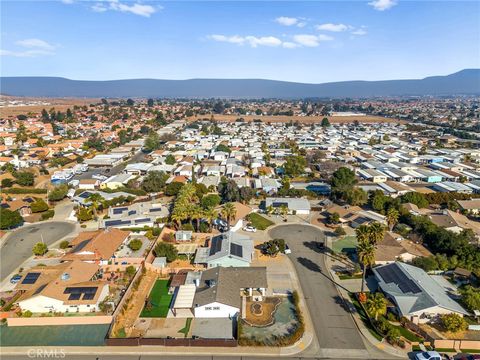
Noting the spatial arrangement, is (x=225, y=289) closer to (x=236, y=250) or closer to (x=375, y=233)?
(x=236, y=250)

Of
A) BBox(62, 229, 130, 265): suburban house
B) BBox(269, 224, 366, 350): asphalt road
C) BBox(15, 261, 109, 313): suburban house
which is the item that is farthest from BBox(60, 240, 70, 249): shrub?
BBox(269, 224, 366, 350): asphalt road

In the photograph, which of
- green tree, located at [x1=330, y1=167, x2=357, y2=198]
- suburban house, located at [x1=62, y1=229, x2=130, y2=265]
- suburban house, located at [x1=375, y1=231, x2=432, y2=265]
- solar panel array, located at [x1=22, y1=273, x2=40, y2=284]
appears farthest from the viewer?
green tree, located at [x1=330, y1=167, x2=357, y2=198]

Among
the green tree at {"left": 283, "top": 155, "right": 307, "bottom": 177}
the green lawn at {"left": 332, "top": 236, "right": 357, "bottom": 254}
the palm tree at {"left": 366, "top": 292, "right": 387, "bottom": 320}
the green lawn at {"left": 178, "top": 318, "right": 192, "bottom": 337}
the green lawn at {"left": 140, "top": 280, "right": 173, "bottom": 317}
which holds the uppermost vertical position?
the green tree at {"left": 283, "top": 155, "right": 307, "bottom": 177}

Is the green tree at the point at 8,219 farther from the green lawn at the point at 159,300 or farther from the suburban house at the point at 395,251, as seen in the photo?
the suburban house at the point at 395,251

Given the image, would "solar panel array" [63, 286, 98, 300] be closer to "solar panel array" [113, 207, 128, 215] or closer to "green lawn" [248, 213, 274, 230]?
"solar panel array" [113, 207, 128, 215]

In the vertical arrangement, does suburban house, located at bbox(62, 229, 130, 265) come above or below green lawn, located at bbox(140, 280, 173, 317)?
above

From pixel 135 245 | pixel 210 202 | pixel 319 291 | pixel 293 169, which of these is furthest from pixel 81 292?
pixel 293 169

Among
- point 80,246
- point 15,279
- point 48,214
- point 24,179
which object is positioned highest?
point 24,179

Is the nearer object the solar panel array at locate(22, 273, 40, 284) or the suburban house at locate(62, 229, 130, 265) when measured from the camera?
the solar panel array at locate(22, 273, 40, 284)
